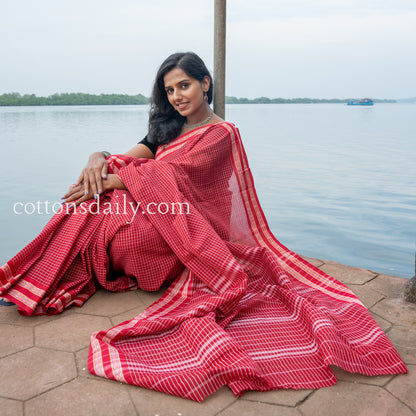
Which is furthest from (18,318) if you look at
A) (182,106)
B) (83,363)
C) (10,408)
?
(182,106)

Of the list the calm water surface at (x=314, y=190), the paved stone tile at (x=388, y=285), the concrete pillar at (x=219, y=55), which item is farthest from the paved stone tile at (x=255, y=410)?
the calm water surface at (x=314, y=190)

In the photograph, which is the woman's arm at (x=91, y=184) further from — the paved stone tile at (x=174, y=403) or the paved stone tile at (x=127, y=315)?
the paved stone tile at (x=174, y=403)

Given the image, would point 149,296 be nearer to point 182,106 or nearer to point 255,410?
point 255,410

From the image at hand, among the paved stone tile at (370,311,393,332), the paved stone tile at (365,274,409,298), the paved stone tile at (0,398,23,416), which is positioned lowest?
the paved stone tile at (0,398,23,416)

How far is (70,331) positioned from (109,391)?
52 cm

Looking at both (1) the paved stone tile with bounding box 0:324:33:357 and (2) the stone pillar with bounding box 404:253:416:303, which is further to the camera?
(2) the stone pillar with bounding box 404:253:416:303

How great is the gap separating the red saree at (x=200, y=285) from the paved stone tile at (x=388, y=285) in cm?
30

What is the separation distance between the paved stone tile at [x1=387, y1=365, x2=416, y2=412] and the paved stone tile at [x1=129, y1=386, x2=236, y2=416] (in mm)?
598

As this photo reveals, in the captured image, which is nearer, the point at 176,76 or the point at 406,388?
the point at 406,388

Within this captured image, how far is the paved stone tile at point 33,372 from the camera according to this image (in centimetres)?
167

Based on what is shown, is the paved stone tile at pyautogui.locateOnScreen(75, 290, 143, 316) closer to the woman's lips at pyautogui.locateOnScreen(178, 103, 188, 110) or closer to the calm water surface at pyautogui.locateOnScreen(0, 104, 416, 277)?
the woman's lips at pyautogui.locateOnScreen(178, 103, 188, 110)

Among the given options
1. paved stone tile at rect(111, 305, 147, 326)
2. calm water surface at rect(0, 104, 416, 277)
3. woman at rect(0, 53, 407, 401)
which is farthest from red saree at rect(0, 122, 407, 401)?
calm water surface at rect(0, 104, 416, 277)

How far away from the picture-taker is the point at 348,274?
9.11ft

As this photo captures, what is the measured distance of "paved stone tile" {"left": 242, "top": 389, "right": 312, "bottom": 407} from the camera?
1.62 metres
